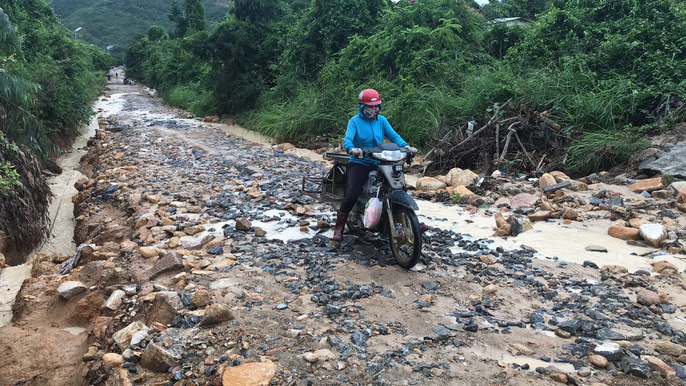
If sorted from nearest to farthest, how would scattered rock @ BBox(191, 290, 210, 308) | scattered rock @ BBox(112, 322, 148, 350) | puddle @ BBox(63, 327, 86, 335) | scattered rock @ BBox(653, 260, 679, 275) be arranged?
scattered rock @ BBox(112, 322, 148, 350), scattered rock @ BBox(191, 290, 210, 308), puddle @ BBox(63, 327, 86, 335), scattered rock @ BBox(653, 260, 679, 275)

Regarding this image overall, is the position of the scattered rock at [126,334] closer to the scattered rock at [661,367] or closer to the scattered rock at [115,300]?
the scattered rock at [115,300]

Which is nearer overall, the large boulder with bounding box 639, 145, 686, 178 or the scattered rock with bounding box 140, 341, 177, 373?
the scattered rock with bounding box 140, 341, 177, 373

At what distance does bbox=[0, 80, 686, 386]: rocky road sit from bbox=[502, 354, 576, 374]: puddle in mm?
13

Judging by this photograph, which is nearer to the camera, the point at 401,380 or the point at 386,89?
the point at 401,380

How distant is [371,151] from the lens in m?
4.02

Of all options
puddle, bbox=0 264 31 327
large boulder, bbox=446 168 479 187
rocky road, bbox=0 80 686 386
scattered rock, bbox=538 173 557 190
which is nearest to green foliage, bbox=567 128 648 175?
scattered rock, bbox=538 173 557 190

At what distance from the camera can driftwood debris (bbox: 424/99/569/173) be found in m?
8.04

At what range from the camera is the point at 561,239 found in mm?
4828

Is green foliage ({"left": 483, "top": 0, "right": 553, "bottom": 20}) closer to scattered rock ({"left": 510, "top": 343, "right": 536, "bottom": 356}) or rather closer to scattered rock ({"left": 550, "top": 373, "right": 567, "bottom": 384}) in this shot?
scattered rock ({"left": 510, "top": 343, "right": 536, "bottom": 356})

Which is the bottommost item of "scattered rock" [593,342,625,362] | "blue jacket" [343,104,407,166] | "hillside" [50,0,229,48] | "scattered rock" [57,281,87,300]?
"scattered rock" [57,281,87,300]

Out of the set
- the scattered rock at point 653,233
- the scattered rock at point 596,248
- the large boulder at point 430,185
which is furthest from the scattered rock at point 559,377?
the large boulder at point 430,185

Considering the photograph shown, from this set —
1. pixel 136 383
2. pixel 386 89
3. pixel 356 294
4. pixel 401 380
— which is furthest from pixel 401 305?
pixel 386 89

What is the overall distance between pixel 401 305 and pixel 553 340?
1007 millimetres

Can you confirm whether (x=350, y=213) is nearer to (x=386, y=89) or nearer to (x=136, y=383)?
(x=136, y=383)
